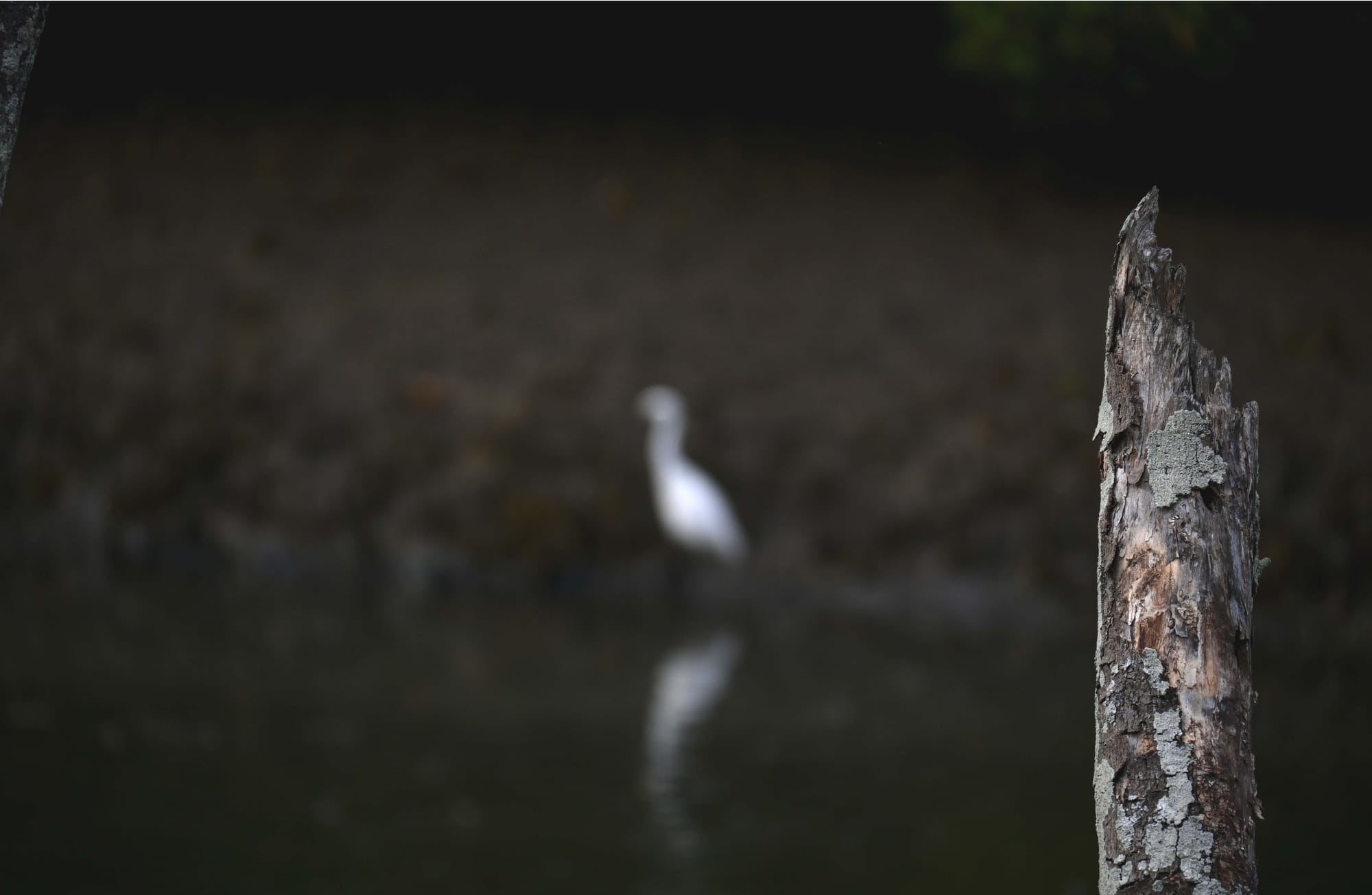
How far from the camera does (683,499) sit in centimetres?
657

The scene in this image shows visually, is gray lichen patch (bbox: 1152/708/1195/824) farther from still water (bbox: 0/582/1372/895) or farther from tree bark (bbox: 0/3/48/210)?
still water (bbox: 0/582/1372/895)

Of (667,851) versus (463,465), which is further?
(463,465)

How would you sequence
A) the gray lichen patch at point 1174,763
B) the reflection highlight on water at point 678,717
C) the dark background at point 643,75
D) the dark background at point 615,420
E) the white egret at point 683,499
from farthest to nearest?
the dark background at point 643,75 → the white egret at point 683,499 → the dark background at point 615,420 → the reflection highlight on water at point 678,717 → the gray lichen patch at point 1174,763

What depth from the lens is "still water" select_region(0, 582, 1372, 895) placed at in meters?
3.31

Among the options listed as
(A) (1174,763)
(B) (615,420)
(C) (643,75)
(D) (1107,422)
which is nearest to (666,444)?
(B) (615,420)

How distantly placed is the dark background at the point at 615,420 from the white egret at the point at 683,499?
28 centimetres

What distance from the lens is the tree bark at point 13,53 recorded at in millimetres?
1385

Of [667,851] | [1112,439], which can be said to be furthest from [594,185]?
[1112,439]

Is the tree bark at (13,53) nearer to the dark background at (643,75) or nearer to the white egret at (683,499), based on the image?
the white egret at (683,499)

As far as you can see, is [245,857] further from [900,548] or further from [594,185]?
[594,185]

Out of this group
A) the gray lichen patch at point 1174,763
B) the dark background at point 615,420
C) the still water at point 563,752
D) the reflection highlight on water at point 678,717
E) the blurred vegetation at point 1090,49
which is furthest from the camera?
the blurred vegetation at point 1090,49

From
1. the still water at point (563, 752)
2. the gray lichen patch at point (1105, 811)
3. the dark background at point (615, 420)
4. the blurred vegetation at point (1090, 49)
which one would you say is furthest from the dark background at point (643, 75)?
the gray lichen patch at point (1105, 811)

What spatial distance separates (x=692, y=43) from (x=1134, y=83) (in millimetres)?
5245

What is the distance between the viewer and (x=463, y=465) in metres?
7.28
